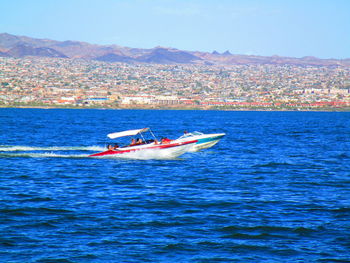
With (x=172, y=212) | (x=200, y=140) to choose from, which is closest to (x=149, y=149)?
(x=200, y=140)

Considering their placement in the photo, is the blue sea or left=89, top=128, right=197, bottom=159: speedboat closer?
the blue sea

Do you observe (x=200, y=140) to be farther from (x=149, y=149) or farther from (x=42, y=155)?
(x=42, y=155)

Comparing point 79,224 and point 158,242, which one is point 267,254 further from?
point 79,224

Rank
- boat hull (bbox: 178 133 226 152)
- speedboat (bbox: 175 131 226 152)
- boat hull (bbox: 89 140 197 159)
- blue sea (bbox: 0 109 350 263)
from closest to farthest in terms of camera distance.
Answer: blue sea (bbox: 0 109 350 263) < boat hull (bbox: 89 140 197 159) < speedboat (bbox: 175 131 226 152) < boat hull (bbox: 178 133 226 152)

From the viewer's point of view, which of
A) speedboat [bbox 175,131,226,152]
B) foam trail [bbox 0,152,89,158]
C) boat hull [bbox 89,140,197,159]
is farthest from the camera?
speedboat [bbox 175,131,226,152]

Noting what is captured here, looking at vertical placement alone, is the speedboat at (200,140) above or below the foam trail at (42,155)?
above

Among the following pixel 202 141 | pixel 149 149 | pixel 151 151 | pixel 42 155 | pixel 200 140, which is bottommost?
pixel 42 155

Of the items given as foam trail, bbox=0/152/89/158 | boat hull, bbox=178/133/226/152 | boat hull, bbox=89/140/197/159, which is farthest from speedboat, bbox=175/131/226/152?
foam trail, bbox=0/152/89/158

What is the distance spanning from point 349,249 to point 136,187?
13.0m

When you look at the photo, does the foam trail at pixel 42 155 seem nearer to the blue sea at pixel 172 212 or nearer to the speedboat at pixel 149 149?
the speedboat at pixel 149 149

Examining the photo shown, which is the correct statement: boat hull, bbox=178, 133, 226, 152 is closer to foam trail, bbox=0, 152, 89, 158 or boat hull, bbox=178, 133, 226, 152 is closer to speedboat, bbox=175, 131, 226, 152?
speedboat, bbox=175, 131, 226, 152

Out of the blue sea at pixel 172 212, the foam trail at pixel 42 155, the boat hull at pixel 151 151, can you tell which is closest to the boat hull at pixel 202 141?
the boat hull at pixel 151 151

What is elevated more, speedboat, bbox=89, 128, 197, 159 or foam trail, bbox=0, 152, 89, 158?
speedboat, bbox=89, 128, 197, 159

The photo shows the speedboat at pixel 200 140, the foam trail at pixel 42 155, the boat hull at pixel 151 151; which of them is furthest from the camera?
the speedboat at pixel 200 140
